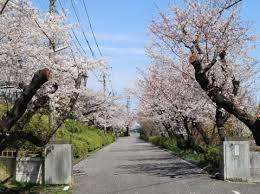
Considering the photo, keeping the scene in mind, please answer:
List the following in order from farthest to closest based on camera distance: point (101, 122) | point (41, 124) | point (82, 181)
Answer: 1. point (101, 122)
2. point (41, 124)
3. point (82, 181)

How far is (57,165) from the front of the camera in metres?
16.4

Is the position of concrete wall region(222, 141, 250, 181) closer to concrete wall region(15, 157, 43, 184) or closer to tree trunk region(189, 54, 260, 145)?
tree trunk region(189, 54, 260, 145)

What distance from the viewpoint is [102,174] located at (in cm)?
2002

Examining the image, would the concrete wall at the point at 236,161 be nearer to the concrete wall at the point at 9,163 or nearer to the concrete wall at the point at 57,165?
the concrete wall at the point at 57,165

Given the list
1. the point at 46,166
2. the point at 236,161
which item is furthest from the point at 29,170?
the point at 236,161

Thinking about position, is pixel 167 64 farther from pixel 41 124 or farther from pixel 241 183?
pixel 241 183

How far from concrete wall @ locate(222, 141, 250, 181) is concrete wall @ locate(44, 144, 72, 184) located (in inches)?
216

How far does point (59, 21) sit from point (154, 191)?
7.50 metres

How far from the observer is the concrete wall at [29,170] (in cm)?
1641

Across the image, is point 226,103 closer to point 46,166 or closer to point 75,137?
point 46,166

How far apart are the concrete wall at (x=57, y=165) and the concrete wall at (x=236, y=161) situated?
5480 mm

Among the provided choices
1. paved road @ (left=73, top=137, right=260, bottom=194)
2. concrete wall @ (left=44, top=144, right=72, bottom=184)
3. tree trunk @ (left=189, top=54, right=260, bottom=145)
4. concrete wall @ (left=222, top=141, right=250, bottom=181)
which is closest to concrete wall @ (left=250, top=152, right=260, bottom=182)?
concrete wall @ (left=222, top=141, right=250, bottom=181)

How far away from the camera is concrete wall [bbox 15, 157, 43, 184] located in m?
16.4

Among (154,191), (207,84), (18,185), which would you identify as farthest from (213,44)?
(18,185)
